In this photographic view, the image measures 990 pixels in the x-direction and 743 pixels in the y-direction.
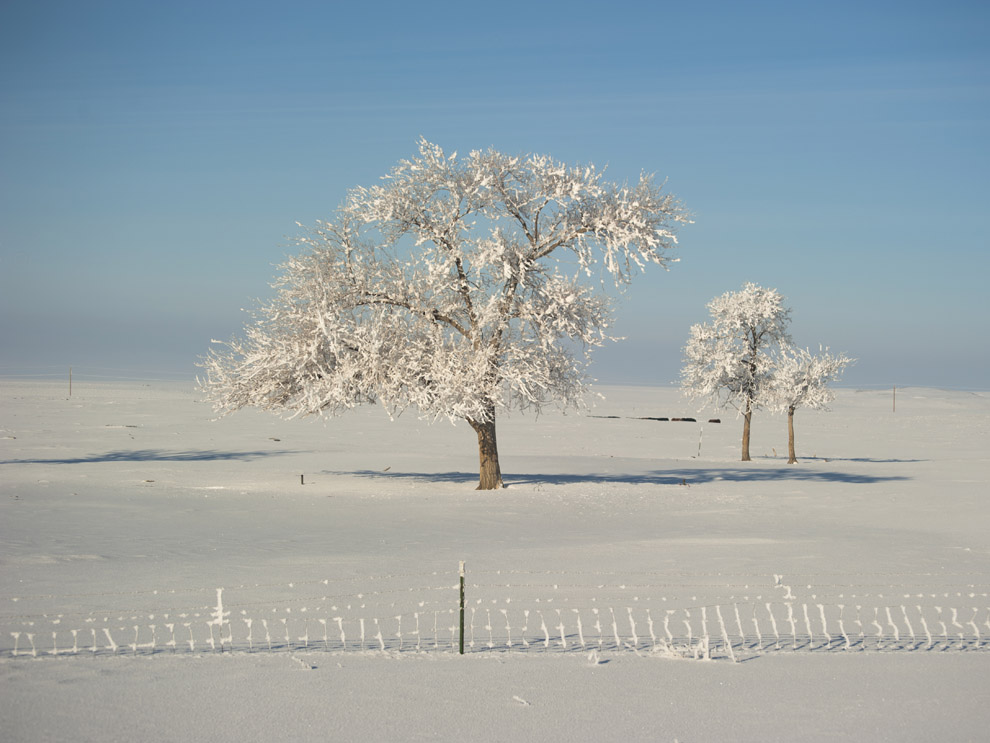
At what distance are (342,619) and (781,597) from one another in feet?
18.9

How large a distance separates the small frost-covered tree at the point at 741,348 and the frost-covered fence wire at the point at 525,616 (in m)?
30.0

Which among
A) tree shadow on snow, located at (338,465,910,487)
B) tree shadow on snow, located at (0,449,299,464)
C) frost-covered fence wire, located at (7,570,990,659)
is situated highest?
tree shadow on snow, located at (0,449,299,464)

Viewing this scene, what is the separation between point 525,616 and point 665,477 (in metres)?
20.8

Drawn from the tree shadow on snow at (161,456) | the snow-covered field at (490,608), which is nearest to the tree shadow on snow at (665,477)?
the snow-covered field at (490,608)

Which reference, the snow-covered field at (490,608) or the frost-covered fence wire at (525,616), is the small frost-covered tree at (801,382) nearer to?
the snow-covered field at (490,608)

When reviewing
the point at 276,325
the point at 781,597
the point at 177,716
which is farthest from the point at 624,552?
the point at 276,325

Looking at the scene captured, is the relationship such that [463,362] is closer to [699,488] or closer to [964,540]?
[699,488]

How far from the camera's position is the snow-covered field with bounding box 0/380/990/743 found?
777 centimetres

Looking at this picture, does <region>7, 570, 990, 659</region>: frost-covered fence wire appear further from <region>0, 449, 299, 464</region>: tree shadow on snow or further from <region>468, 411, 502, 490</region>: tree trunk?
<region>0, 449, 299, 464</region>: tree shadow on snow

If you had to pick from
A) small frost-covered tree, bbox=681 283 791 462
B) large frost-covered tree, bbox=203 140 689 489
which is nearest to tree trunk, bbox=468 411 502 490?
large frost-covered tree, bbox=203 140 689 489

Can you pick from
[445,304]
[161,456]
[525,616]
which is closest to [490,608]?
[525,616]

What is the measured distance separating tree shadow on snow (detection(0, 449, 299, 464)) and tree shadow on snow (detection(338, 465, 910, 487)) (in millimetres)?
7065

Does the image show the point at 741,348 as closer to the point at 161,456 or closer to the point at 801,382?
the point at 801,382

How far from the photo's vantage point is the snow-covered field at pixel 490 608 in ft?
25.5
